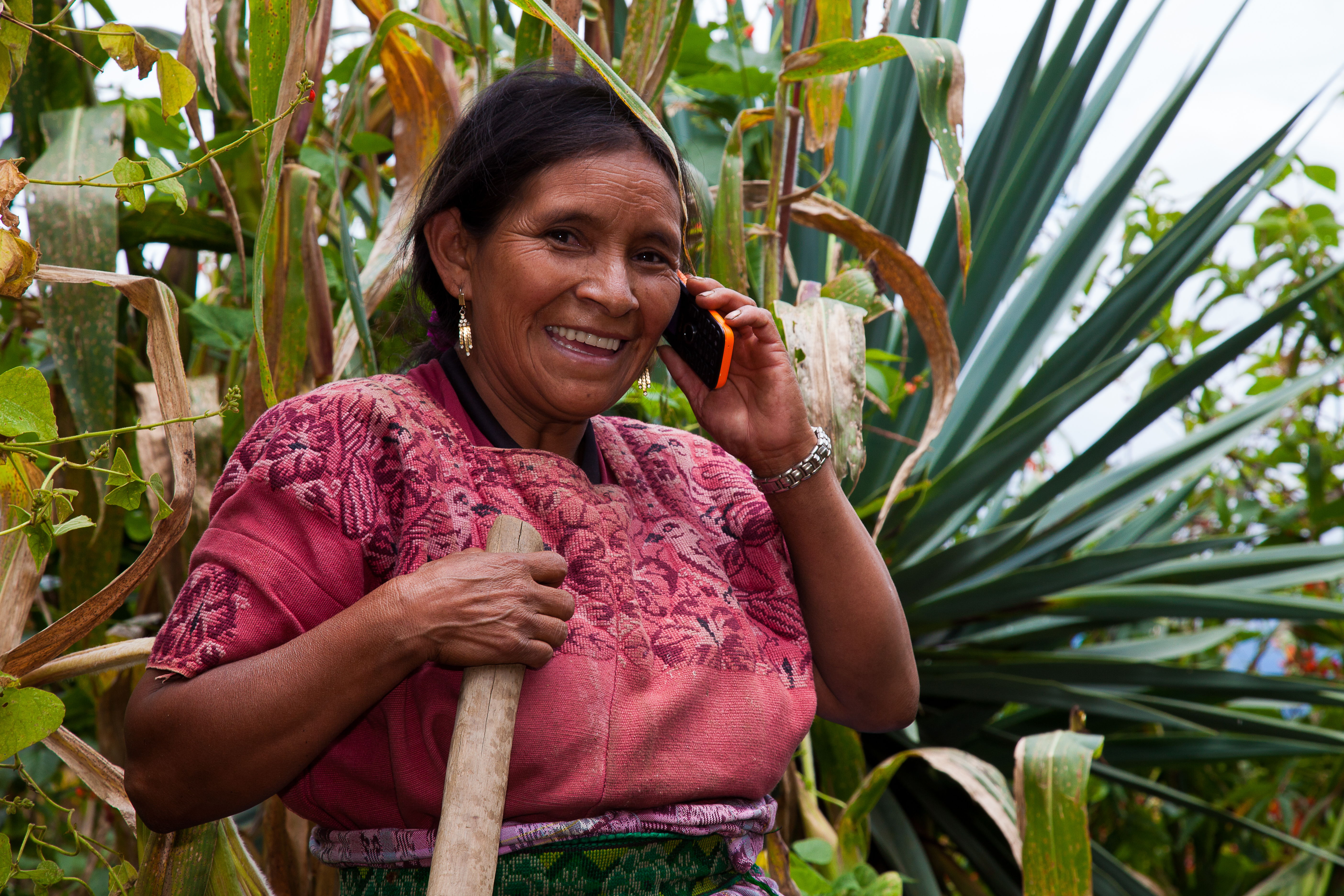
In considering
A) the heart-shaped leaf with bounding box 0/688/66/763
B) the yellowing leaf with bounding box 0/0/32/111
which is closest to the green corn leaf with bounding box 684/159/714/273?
the yellowing leaf with bounding box 0/0/32/111

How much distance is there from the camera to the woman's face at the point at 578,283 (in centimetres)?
106

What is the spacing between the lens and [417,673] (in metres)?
0.92

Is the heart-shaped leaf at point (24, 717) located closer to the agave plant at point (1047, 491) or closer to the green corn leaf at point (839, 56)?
the green corn leaf at point (839, 56)

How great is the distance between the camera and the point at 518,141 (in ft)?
3.56

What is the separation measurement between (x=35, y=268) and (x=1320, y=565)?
258 cm

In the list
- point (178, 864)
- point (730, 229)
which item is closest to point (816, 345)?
point (730, 229)

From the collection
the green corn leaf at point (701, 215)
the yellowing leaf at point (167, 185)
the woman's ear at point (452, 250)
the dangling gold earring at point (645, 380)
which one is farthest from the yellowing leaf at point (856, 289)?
the yellowing leaf at point (167, 185)

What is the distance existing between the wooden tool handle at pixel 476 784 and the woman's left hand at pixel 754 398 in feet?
1.27

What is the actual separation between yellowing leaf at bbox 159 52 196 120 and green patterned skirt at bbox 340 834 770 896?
0.63 meters

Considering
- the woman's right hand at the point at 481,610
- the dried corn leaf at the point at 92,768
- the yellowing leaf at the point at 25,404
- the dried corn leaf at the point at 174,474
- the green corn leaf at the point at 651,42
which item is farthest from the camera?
the green corn leaf at the point at 651,42

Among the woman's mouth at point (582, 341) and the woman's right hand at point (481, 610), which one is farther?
the woman's mouth at point (582, 341)

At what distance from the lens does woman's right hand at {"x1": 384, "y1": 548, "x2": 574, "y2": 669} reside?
814 millimetres

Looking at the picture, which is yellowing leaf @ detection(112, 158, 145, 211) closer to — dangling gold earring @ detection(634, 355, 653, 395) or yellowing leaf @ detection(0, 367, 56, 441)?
yellowing leaf @ detection(0, 367, 56, 441)

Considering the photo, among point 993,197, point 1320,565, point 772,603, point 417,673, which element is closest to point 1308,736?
point 1320,565
